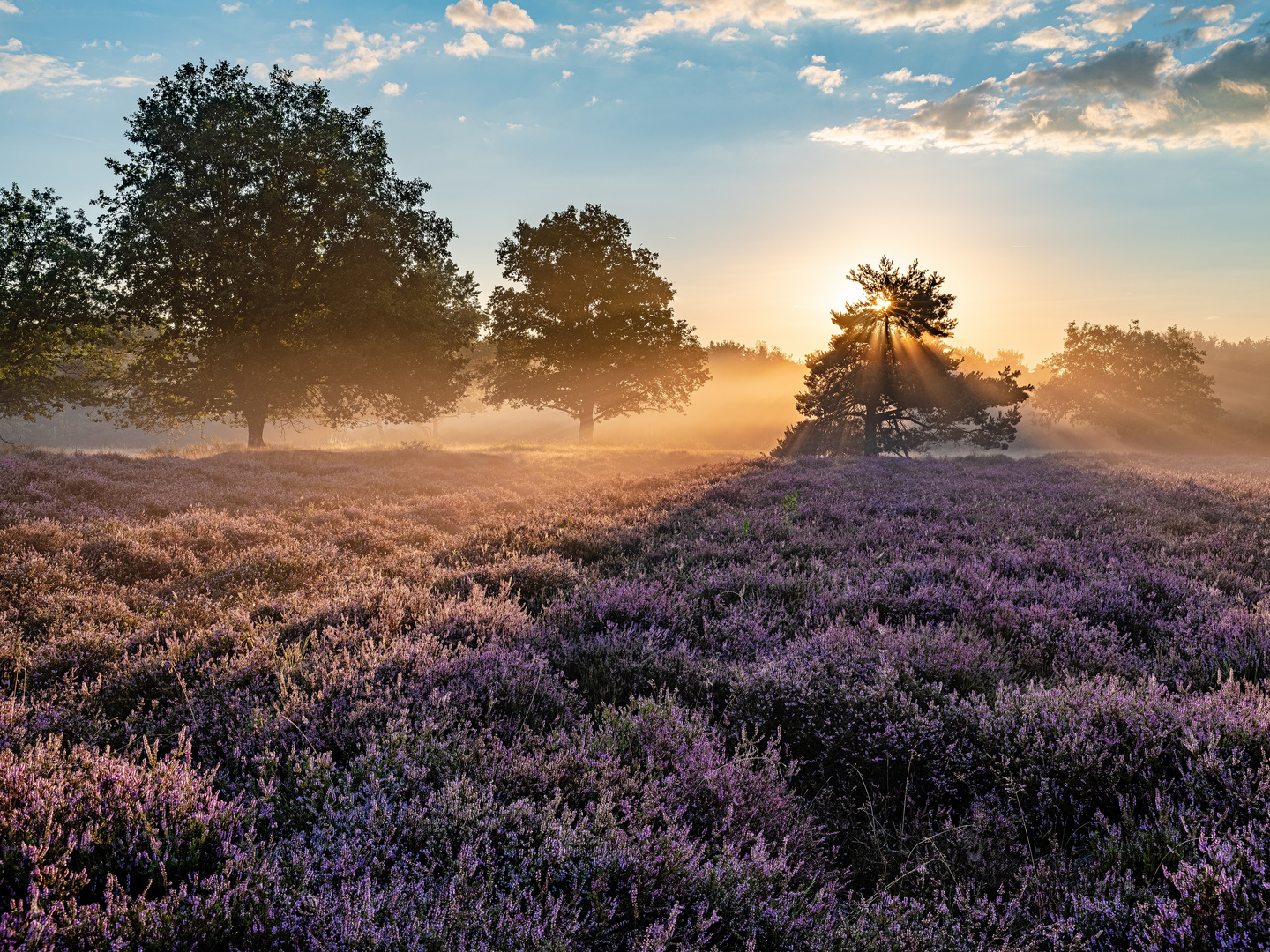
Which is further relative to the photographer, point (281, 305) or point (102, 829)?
point (281, 305)

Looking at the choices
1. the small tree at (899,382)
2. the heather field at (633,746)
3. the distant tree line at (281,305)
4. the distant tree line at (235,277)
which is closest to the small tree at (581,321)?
the distant tree line at (281,305)

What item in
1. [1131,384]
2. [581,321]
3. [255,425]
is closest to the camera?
[255,425]

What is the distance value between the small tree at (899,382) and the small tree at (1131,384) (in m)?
36.1

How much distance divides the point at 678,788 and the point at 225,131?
23.9 m

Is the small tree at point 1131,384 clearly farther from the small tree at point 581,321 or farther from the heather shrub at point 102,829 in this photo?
the heather shrub at point 102,829

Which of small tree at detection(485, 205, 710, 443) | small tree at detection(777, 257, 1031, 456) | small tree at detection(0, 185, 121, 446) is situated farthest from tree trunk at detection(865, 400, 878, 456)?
small tree at detection(0, 185, 121, 446)

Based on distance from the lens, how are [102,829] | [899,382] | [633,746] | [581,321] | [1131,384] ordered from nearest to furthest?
[102,829] → [633,746] → [899,382] → [581,321] → [1131,384]

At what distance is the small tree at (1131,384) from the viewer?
4934 cm

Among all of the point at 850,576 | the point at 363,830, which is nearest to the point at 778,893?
the point at 363,830

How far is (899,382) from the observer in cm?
2367

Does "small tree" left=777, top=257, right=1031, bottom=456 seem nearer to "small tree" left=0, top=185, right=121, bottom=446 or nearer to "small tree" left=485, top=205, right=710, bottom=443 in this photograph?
"small tree" left=485, top=205, right=710, bottom=443

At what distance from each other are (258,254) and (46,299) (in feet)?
23.8

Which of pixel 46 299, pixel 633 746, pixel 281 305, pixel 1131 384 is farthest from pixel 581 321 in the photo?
pixel 1131 384

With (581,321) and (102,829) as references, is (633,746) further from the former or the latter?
(581,321)
